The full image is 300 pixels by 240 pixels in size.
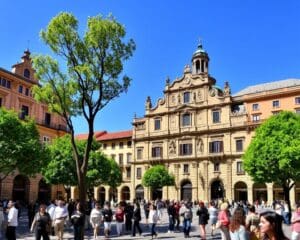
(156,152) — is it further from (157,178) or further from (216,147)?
(216,147)

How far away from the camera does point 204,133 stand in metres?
56.8

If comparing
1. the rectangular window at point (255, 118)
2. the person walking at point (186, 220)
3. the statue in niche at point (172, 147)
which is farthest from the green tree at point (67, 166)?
the rectangular window at point (255, 118)

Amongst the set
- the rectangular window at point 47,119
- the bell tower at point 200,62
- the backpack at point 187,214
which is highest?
the bell tower at point 200,62

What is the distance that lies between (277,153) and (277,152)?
0.11m

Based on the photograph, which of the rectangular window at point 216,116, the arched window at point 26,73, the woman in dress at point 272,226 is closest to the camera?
the woman in dress at point 272,226

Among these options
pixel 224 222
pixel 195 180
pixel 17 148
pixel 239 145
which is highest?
pixel 239 145

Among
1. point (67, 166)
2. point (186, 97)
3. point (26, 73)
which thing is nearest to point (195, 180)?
point (186, 97)

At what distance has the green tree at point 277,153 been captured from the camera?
32625mm

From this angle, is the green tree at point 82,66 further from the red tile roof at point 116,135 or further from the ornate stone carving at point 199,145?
the red tile roof at point 116,135

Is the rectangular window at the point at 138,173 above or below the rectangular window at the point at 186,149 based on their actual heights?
below

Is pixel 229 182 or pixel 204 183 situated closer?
pixel 229 182

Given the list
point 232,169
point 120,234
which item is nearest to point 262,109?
point 232,169

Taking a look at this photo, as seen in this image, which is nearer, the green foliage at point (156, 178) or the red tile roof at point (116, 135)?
the green foliage at point (156, 178)

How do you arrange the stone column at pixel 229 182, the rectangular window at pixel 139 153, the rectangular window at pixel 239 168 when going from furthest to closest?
the rectangular window at pixel 139 153 < the rectangular window at pixel 239 168 < the stone column at pixel 229 182
